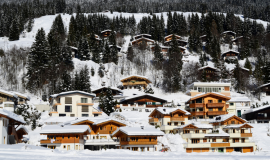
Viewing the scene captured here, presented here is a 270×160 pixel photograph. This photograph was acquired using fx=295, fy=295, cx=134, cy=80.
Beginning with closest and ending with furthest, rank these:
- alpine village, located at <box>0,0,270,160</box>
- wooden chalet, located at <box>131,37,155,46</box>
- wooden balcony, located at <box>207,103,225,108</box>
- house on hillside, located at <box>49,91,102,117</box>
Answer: alpine village, located at <box>0,0,270,160</box>
house on hillside, located at <box>49,91,102,117</box>
wooden balcony, located at <box>207,103,225,108</box>
wooden chalet, located at <box>131,37,155,46</box>

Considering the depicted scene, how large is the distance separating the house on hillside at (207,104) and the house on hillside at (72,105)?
20779mm

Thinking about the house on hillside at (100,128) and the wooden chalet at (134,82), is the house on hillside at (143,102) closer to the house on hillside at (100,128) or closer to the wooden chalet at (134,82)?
the wooden chalet at (134,82)

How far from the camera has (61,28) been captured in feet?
384

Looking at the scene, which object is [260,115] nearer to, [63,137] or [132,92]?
[132,92]

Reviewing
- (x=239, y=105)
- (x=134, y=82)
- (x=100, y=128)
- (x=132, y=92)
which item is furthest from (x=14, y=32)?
(x=239, y=105)

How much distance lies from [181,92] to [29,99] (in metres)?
40.4

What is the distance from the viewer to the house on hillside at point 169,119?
55844mm

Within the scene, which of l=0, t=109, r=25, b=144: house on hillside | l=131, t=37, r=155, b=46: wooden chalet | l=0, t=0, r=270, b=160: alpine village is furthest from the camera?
l=131, t=37, r=155, b=46: wooden chalet

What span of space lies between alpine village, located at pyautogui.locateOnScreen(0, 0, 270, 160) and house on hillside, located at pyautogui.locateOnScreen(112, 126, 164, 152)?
0.52 feet

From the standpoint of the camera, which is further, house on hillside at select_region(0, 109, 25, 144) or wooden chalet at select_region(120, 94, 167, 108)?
wooden chalet at select_region(120, 94, 167, 108)

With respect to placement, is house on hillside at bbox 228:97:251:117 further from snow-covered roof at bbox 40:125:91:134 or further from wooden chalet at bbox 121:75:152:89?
snow-covered roof at bbox 40:125:91:134

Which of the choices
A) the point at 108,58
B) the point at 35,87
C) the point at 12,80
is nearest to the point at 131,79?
the point at 108,58

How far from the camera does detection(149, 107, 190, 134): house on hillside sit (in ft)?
183

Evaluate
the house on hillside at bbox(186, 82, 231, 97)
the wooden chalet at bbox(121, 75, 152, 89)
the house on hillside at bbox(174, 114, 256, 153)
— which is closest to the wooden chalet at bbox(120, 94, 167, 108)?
the house on hillside at bbox(186, 82, 231, 97)
